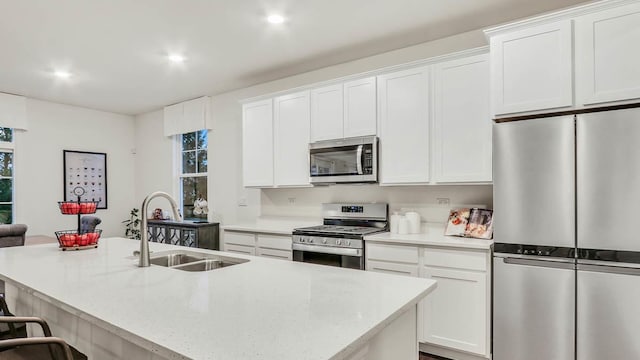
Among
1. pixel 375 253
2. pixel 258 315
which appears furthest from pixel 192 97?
pixel 258 315

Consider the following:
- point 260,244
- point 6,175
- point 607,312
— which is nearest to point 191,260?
point 260,244

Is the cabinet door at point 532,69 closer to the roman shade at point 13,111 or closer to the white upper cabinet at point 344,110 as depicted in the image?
the white upper cabinet at point 344,110

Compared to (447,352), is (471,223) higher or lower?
higher

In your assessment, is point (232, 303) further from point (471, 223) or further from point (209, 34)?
point (209, 34)

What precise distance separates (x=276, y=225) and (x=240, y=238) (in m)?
0.43

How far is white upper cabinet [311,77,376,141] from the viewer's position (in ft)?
11.1

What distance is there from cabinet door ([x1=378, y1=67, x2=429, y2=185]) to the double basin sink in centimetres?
165

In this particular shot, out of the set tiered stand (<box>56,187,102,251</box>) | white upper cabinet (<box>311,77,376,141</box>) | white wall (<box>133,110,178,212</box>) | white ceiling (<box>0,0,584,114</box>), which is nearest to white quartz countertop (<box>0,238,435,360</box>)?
tiered stand (<box>56,187,102,251</box>)

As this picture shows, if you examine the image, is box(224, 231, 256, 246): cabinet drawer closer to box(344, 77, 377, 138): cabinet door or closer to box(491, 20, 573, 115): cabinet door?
box(344, 77, 377, 138): cabinet door

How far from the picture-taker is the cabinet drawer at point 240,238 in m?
3.94

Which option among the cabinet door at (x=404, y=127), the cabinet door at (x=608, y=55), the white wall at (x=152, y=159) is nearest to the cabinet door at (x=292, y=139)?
the cabinet door at (x=404, y=127)

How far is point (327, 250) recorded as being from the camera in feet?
10.6

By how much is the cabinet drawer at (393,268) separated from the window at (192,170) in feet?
10.3

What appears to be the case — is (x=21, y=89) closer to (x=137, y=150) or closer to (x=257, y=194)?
(x=137, y=150)
